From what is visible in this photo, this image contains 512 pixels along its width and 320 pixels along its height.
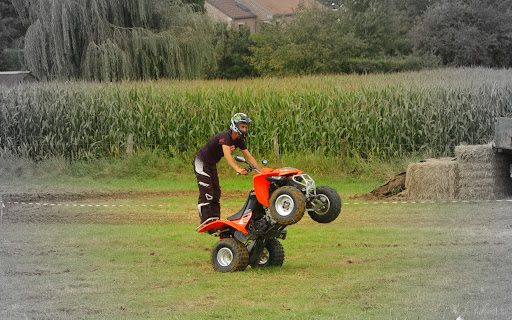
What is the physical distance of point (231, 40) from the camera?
64.9 metres

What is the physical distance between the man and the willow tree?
23522 mm

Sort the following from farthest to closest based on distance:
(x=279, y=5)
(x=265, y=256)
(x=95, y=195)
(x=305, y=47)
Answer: (x=279, y=5)
(x=305, y=47)
(x=95, y=195)
(x=265, y=256)

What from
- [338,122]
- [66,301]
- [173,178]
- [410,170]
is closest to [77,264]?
[66,301]

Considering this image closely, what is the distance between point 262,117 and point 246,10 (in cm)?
6436

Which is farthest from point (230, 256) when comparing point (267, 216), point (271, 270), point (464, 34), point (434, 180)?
point (464, 34)

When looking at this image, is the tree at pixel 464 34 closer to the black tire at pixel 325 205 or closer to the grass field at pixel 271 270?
the grass field at pixel 271 270

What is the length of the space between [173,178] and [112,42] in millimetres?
13003

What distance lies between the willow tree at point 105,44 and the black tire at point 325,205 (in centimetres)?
2524

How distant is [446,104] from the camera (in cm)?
2547

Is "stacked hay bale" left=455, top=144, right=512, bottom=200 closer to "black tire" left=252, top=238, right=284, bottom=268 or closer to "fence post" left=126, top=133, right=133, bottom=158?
"black tire" left=252, top=238, right=284, bottom=268

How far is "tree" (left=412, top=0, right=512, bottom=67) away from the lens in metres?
68.8

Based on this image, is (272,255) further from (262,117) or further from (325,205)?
(262,117)

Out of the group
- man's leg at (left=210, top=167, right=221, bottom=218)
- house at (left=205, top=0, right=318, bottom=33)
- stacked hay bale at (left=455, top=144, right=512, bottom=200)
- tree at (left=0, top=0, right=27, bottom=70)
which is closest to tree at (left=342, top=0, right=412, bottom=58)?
house at (left=205, top=0, right=318, bottom=33)

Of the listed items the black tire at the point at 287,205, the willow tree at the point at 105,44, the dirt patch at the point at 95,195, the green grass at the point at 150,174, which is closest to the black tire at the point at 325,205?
the black tire at the point at 287,205
